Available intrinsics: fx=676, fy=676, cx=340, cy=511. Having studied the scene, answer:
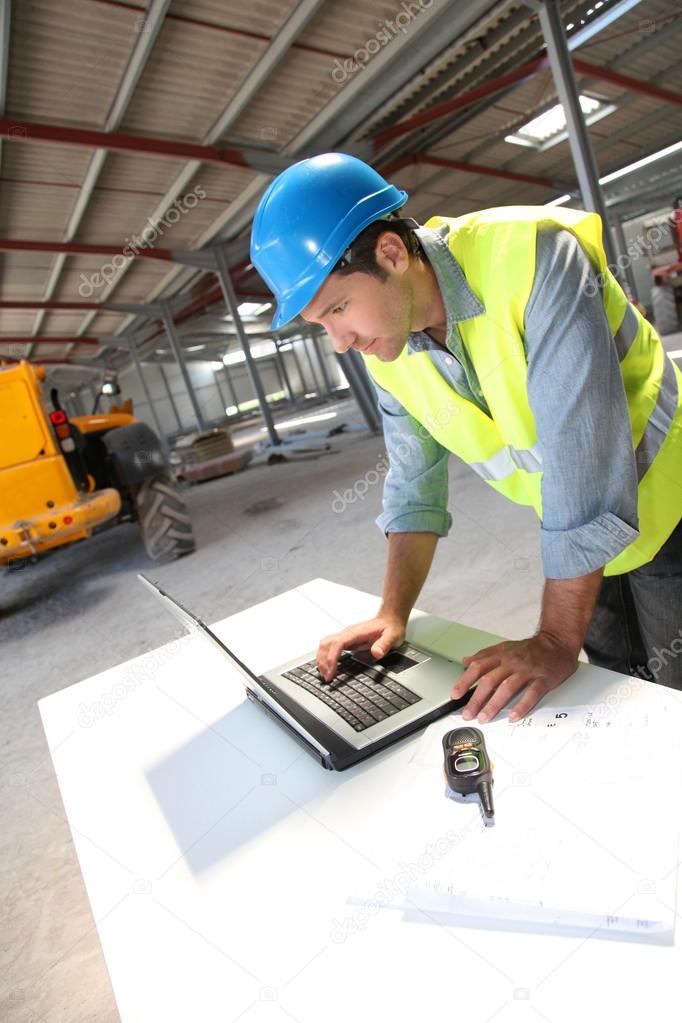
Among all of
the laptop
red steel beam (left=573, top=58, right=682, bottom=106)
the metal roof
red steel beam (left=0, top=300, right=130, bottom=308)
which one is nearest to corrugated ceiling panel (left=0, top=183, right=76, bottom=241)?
the metal roof

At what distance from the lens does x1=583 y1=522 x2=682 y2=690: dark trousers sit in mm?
1531

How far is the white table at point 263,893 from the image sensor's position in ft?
2.29

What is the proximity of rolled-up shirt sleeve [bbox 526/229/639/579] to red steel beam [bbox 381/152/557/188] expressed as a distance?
33.6 ft

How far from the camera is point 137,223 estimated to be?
33.1 feet

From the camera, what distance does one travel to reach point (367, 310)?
4.32ft

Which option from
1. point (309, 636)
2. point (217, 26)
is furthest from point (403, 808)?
point (217, 26)

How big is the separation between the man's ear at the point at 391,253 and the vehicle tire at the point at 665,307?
12.2 metres

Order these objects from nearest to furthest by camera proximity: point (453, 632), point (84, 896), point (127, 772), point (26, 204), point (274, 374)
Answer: point (127, 772)
point (453, 632)
point (84, 896)
point (26, 204)
point (274, 374)

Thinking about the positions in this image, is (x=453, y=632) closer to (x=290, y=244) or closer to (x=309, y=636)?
(x=309, y=636)

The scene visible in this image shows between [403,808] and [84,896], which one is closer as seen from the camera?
[403,808]

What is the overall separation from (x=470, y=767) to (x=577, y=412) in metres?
0.61

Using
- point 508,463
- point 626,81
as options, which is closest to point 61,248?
point 626,81

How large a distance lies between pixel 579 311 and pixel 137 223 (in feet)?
34.1

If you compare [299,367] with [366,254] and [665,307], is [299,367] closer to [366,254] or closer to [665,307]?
[665,307]
